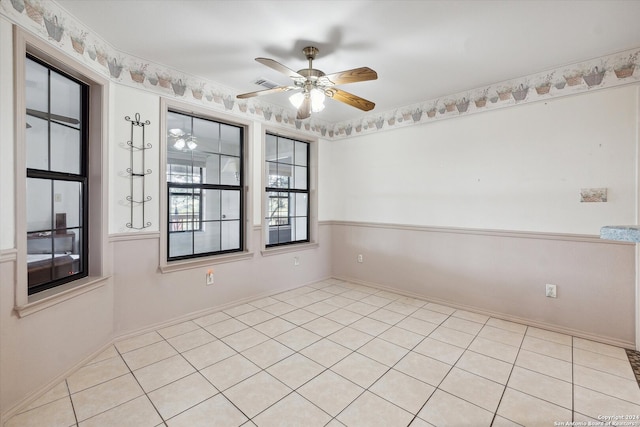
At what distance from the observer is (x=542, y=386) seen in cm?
207

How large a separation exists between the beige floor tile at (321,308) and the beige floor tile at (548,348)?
1944mm

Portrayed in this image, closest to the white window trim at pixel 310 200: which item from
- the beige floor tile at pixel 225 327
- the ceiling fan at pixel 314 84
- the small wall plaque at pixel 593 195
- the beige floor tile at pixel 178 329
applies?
the beige floor tile at pixel 225 327

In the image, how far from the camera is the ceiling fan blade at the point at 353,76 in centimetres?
213

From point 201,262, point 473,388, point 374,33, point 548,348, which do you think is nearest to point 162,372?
point 201,262

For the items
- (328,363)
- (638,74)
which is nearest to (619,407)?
(328,363)

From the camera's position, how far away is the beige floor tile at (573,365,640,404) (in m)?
1.97

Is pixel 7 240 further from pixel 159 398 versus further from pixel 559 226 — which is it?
pixel 559 226

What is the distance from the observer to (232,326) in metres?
3.04

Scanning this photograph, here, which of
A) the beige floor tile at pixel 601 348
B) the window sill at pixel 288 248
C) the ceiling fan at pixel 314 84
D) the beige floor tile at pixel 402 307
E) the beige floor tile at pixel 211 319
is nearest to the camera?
the ceiling fan at pixel 314 84

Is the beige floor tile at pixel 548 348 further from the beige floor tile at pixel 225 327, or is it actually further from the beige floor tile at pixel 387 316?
the beige floor tile at pixel 225 327

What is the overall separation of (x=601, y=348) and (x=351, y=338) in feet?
7.33

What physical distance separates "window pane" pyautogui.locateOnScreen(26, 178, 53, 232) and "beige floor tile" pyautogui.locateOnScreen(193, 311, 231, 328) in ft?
5.28

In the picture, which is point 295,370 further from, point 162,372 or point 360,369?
point 162,372

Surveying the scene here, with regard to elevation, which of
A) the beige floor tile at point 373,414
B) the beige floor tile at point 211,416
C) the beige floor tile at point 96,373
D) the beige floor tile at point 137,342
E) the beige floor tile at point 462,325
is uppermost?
the beige floor tile at point 462,325
